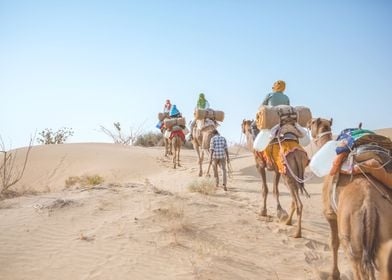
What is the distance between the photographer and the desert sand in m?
4.73

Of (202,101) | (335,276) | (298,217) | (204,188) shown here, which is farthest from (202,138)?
(335,276)

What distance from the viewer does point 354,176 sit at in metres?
3.73

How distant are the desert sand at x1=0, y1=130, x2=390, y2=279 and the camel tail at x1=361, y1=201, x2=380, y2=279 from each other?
183 centimetres

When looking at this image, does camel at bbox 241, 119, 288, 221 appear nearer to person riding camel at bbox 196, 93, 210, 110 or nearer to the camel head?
the camel head

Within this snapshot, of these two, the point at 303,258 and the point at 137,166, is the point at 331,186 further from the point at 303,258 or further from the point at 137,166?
the point at 137,166

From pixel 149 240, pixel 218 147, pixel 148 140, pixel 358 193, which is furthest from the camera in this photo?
pixel 148 140

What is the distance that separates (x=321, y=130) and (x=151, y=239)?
311 centimetres

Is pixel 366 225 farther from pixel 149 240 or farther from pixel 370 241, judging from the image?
pixel 149 240

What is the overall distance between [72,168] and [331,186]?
57.1 ft

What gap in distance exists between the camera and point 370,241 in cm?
313

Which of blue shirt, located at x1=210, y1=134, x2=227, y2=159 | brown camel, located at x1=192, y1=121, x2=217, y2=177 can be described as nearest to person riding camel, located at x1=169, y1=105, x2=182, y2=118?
brown camel, located at x1=192, y1=121, x2=217, y2=177

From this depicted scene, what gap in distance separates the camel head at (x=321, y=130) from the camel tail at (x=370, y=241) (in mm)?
2051

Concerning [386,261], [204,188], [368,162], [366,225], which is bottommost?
[204,188]

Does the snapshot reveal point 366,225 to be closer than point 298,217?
Yes
